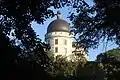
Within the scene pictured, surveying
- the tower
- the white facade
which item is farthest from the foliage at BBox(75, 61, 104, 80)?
the white facade

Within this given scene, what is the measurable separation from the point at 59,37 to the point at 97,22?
88.6 metres

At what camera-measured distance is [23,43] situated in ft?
40.9

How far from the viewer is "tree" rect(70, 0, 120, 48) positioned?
1266 cm

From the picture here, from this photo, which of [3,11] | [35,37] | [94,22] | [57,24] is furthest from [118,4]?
[57,24]

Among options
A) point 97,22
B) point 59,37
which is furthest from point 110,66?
point 59,37

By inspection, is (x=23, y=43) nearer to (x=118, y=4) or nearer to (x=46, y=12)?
(x=46, y=12)

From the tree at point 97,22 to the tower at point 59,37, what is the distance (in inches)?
3108

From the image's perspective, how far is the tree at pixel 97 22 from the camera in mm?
12656

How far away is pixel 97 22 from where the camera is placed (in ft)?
46.0

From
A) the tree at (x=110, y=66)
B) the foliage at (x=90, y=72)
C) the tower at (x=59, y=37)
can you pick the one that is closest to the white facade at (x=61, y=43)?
the tower at (x=59, y=37)

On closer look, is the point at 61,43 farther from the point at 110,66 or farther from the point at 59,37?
the point at 110,66

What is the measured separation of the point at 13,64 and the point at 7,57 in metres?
0.25

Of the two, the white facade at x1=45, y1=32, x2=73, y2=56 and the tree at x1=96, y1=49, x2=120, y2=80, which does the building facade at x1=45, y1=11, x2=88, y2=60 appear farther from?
the tree at x1=96, y1=49, x2=120, y2=80

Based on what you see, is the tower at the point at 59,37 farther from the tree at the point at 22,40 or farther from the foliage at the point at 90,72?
the tree at the point at 22,40
